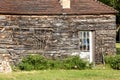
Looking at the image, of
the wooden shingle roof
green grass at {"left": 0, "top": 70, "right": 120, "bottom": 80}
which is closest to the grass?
green grass at {"left": 0, "top": 70, "right": 120, "bottom": 80}

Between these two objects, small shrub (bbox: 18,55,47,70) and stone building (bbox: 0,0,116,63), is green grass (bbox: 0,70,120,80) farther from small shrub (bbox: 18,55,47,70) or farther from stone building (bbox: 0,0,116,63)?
stone building (bbox: 0,0,116,63)

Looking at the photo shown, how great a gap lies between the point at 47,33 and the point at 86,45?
259 centimetres

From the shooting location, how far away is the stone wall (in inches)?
1010

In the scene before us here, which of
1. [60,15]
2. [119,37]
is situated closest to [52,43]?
[60,15]

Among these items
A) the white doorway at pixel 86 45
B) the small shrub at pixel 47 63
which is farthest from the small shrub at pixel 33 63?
the white doorway at pixel 86 45

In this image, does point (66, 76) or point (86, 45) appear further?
point (86, 45)

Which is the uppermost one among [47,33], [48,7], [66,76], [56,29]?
[48,7]

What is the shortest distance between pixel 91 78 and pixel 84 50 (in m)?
6.80

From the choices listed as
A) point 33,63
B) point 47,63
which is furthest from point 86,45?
point 33,63

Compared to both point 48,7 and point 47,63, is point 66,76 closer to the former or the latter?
point 47,63

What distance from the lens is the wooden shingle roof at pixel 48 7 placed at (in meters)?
26.0

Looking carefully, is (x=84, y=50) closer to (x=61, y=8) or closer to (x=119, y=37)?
(x=61, y=8)

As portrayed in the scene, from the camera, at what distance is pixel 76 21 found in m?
26.5

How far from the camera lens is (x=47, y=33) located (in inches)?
1025
